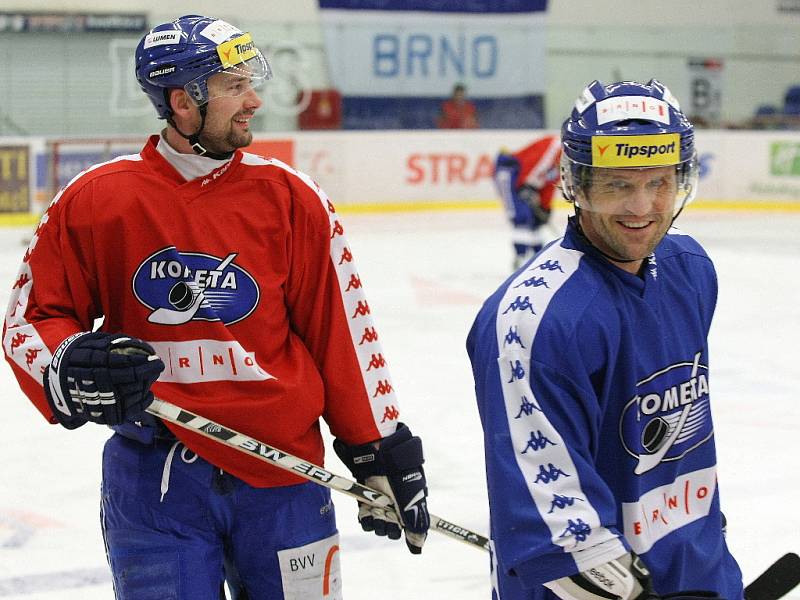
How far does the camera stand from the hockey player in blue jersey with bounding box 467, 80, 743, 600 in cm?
130

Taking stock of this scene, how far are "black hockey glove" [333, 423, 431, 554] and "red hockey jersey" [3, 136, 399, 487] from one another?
101mm

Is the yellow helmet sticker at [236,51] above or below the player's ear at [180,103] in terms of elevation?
above

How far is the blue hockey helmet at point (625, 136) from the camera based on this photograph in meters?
1.38

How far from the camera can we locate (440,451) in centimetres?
390

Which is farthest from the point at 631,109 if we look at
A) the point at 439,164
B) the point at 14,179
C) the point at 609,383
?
the point at 439,164

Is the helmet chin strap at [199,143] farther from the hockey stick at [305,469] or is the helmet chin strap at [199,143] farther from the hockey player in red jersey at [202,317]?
the hockey stick at [305,469]

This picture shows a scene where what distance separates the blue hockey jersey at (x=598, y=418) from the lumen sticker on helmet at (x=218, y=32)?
71 centimetres

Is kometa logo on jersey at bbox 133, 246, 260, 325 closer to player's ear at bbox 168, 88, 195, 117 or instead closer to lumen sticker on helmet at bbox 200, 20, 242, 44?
player's ear at bbox 168, 88, 195, 117

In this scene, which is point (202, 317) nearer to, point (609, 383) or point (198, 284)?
point (198, 284)

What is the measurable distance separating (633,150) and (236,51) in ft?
2.50

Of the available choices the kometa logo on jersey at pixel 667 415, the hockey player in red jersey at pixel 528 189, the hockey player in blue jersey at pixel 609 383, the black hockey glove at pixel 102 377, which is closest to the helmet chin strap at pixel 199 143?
the black hockey glove at pixel 102 377

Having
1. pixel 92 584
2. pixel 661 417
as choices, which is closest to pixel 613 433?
pixel 661 417

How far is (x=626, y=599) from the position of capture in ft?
4.26

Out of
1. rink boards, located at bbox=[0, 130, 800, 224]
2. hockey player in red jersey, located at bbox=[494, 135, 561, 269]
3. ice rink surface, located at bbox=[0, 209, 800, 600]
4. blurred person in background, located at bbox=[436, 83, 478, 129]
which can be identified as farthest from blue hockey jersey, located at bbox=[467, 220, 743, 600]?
blurred person in background, located at bbox=[436, 83, 478, 129]
